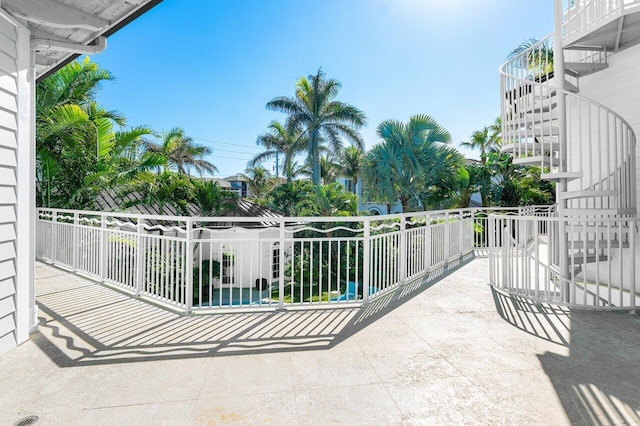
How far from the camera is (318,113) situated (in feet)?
61.9

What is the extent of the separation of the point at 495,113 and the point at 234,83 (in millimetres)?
17519

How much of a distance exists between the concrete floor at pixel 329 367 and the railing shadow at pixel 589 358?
0.01m

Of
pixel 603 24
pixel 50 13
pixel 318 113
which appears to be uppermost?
pixel 318 113

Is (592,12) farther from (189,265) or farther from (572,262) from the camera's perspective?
(189,265)

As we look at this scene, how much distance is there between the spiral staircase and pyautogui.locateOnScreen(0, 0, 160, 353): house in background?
5.04 metres

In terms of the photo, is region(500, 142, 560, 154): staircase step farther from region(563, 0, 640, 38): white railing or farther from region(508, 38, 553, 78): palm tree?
region(563, 0, 640, 38): white railing

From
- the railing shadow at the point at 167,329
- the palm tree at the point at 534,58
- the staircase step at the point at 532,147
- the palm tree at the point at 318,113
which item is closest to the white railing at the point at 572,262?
the staircase step at the point at 532,147

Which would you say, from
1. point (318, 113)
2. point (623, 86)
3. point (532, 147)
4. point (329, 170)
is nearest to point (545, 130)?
point (532, 147)

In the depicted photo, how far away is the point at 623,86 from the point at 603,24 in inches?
47.4

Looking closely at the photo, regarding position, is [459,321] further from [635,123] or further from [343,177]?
[343,177]

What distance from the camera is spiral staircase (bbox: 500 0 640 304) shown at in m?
3.98

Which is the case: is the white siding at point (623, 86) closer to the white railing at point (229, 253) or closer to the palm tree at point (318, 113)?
the white railing at point (229, 253)

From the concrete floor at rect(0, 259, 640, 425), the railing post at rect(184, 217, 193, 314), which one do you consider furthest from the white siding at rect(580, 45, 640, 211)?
the railing post at rect(184, 217, 193, 314)

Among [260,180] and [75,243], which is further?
[260,180]
